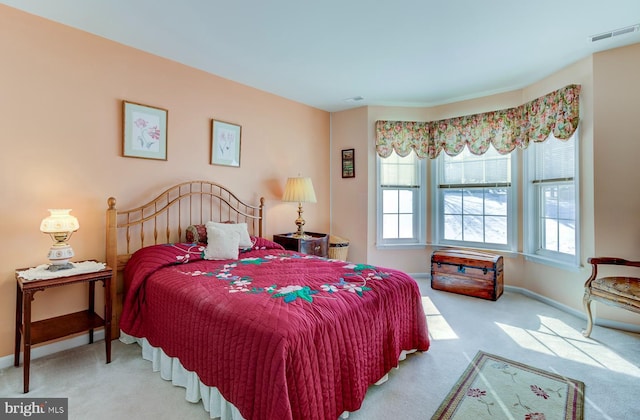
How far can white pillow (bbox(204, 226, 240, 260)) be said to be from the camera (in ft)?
8.67

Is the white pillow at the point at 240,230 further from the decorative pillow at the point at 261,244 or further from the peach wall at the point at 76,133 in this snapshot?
the peach wall at the point at 76,133

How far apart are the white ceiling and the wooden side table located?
1896 mm

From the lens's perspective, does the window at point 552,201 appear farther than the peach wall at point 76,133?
Yes

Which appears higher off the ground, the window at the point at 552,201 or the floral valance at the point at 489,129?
the floral valance at the point at 489,129

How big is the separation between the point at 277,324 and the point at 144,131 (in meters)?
2.32

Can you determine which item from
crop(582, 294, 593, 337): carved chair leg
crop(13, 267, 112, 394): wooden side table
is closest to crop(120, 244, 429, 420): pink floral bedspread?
crop(13, 267, 112, 394): wooden side table

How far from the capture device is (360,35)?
253 cm

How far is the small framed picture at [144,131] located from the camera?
2.65 metres

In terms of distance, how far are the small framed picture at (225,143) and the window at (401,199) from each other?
6.83 feet

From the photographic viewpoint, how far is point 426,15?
2.26 meters

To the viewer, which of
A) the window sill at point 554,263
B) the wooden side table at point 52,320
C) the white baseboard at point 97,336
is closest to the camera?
the wooden side table at point 52,320

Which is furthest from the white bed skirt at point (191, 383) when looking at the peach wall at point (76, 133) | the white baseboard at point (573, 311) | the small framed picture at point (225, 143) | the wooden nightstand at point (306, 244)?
the white baseboard at point (573, 311)

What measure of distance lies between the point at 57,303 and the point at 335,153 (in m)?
3.64

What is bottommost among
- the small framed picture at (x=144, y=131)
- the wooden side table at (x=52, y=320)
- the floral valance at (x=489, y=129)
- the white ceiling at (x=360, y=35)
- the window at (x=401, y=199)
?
the wooden side table at (x=52, y=320)
